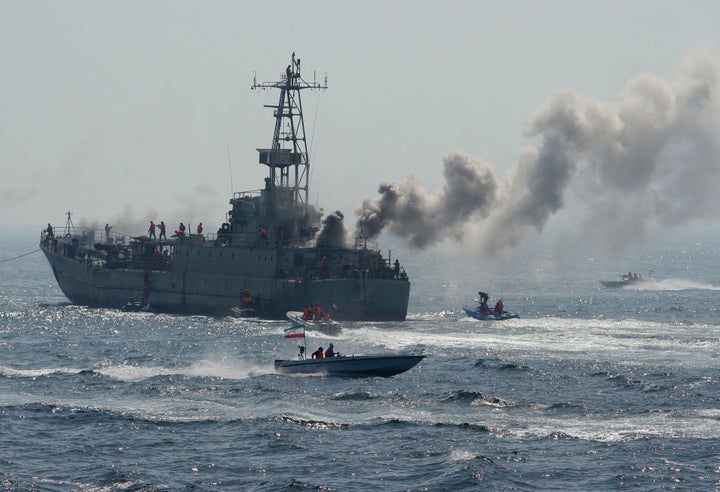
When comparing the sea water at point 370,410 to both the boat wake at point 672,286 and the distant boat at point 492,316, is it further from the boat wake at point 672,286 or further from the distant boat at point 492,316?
the boat wake at point 672,286

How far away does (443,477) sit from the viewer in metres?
42.1

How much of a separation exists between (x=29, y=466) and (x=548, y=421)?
2295 cm

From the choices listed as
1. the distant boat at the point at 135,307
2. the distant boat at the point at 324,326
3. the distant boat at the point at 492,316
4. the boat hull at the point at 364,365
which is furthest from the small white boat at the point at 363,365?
the distant boat at the point at 135,307

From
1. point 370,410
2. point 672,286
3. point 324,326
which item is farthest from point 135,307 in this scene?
point 672,286

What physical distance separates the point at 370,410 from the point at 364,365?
9.21 m

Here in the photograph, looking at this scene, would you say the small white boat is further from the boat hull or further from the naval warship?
the naval warship

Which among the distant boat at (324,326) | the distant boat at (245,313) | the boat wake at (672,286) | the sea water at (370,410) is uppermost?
the boat wake at (672,286)

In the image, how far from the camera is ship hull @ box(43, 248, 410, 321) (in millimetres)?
93750

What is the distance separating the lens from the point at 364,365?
2483 inches

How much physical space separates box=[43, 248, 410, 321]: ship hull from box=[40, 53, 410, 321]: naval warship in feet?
0.31

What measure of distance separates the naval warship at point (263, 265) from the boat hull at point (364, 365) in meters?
29.6

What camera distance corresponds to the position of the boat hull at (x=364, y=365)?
63031 mm

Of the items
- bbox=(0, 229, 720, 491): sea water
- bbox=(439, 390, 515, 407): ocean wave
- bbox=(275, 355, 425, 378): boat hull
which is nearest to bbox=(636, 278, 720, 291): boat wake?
bbox=(0, 229, 720, 491): sea water

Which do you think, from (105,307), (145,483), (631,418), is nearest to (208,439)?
(145,483)
